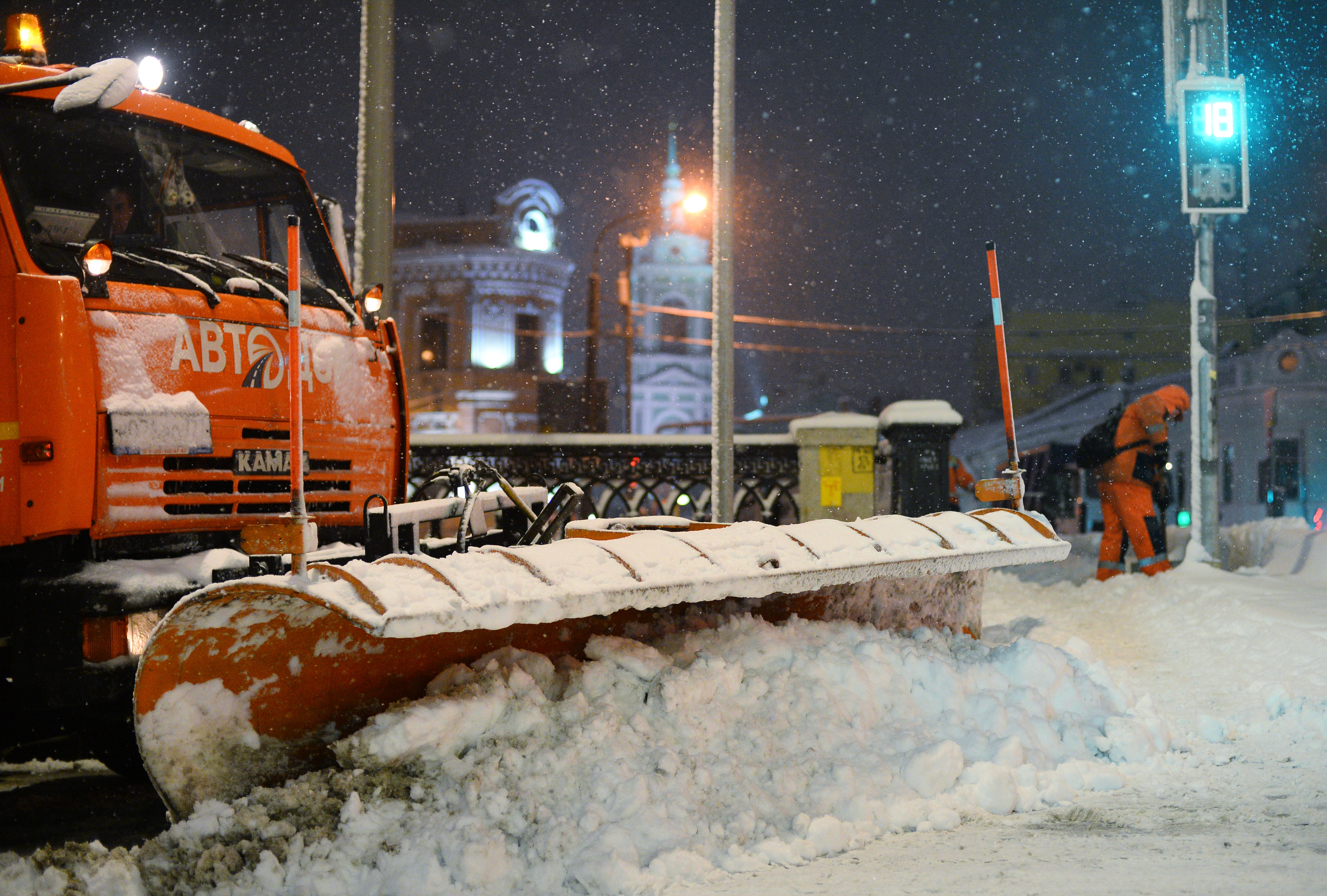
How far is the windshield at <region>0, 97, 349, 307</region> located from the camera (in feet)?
11.6

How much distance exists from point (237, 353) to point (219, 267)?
45 cm

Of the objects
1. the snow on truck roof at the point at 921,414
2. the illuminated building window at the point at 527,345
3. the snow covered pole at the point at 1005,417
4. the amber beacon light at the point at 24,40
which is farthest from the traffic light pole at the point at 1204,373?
the illuminated building window at the point at 527,345

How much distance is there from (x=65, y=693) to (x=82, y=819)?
0.95m

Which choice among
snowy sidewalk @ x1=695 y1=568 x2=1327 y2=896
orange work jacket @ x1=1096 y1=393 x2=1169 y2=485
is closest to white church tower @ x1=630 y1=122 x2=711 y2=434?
orange work jacket @ x1=1096 y1=393 x2=1169 y2=485

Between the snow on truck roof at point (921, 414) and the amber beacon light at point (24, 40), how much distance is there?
7.66 meters

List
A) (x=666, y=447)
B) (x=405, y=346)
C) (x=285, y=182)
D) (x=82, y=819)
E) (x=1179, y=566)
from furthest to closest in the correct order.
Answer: (x=405, y=346) < (x=666, y=447) < (x=1179, y=566) < (x=285, y=182) < (x=82, y=819)

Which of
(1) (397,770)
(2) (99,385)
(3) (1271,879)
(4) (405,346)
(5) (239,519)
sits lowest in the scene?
(3) (1271,879)

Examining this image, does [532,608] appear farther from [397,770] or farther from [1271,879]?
[1271,879]

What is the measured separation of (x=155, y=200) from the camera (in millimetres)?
4051

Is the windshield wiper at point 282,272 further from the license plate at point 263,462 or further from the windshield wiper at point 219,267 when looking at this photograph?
the license plate at point 263,462

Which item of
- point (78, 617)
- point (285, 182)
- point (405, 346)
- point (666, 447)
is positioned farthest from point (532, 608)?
point (405, 346)

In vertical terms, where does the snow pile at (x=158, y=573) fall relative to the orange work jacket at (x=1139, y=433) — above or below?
below

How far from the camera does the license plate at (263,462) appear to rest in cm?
371

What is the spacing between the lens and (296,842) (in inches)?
97.5
